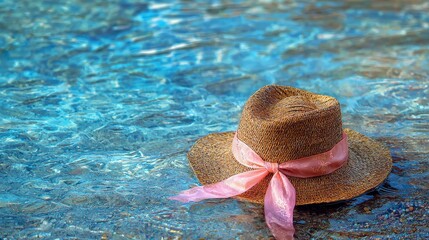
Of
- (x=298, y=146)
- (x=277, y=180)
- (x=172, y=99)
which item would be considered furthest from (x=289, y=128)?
(x=172, y=99)

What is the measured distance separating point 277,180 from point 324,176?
26cm

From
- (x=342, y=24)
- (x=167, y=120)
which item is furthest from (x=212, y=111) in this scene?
(x=342, y=24)

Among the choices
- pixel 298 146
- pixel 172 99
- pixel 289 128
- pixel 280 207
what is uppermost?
pixel 289 128

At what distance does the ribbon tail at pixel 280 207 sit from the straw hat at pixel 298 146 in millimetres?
54

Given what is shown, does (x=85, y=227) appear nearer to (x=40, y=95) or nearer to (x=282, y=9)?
(x=40, y=95)

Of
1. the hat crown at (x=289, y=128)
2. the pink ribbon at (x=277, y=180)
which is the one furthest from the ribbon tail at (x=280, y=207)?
the hat crown at (x=289, y=128)

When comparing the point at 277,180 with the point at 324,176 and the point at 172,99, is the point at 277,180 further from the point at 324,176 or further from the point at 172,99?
the point at 172,99

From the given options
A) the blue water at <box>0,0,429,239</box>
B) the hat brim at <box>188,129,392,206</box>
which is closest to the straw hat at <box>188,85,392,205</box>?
the hat brim at <box>188,129,392,206</box>

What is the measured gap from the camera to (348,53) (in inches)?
252

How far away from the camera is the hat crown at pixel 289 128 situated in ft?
10.7

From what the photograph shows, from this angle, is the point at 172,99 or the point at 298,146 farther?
the point at 172,99

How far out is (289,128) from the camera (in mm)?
3262

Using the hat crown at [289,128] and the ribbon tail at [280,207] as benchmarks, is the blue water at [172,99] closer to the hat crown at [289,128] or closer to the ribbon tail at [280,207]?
the ribbon tail at [280,207]

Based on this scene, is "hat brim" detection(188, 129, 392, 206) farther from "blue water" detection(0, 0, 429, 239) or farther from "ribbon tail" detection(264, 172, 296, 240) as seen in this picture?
"blue water" detection(0, 0, 429, 239)
